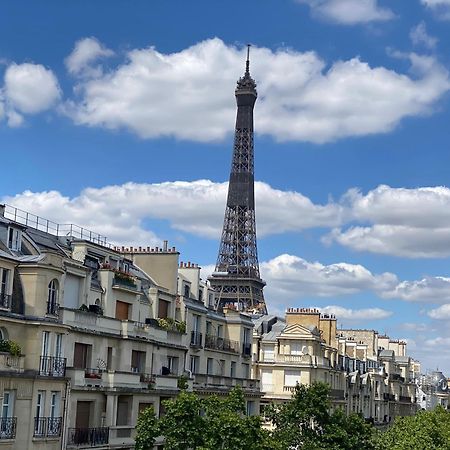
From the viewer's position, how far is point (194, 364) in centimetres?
5597

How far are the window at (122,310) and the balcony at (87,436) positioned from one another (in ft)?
21.0

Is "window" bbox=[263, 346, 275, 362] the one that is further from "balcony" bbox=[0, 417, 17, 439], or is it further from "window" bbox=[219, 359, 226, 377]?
"balcony" bbox=[0, 417, 17, 439]

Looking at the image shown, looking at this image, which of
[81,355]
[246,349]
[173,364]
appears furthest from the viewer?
[246,349]

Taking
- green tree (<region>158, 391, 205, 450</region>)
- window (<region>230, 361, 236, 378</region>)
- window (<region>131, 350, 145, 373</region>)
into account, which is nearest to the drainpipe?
green tree (<region>158, 391, 205, 450</region>)

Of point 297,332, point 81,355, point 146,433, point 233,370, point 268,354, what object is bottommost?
point 146,433

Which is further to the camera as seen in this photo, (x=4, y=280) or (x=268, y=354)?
(x=268, y=354)

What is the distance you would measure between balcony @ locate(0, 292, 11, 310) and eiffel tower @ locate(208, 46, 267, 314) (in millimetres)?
106886

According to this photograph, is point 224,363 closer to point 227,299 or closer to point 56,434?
point 56,434

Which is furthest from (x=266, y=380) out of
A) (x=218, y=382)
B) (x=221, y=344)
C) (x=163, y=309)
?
(x=163, y=309)

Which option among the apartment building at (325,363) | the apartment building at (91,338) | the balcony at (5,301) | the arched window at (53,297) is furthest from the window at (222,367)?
the balcony at (5,301)

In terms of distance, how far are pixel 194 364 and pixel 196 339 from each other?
156 cm

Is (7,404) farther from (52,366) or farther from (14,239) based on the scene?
(14,239)

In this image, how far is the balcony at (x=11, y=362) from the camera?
3524 cm

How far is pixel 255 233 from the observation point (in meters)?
165
